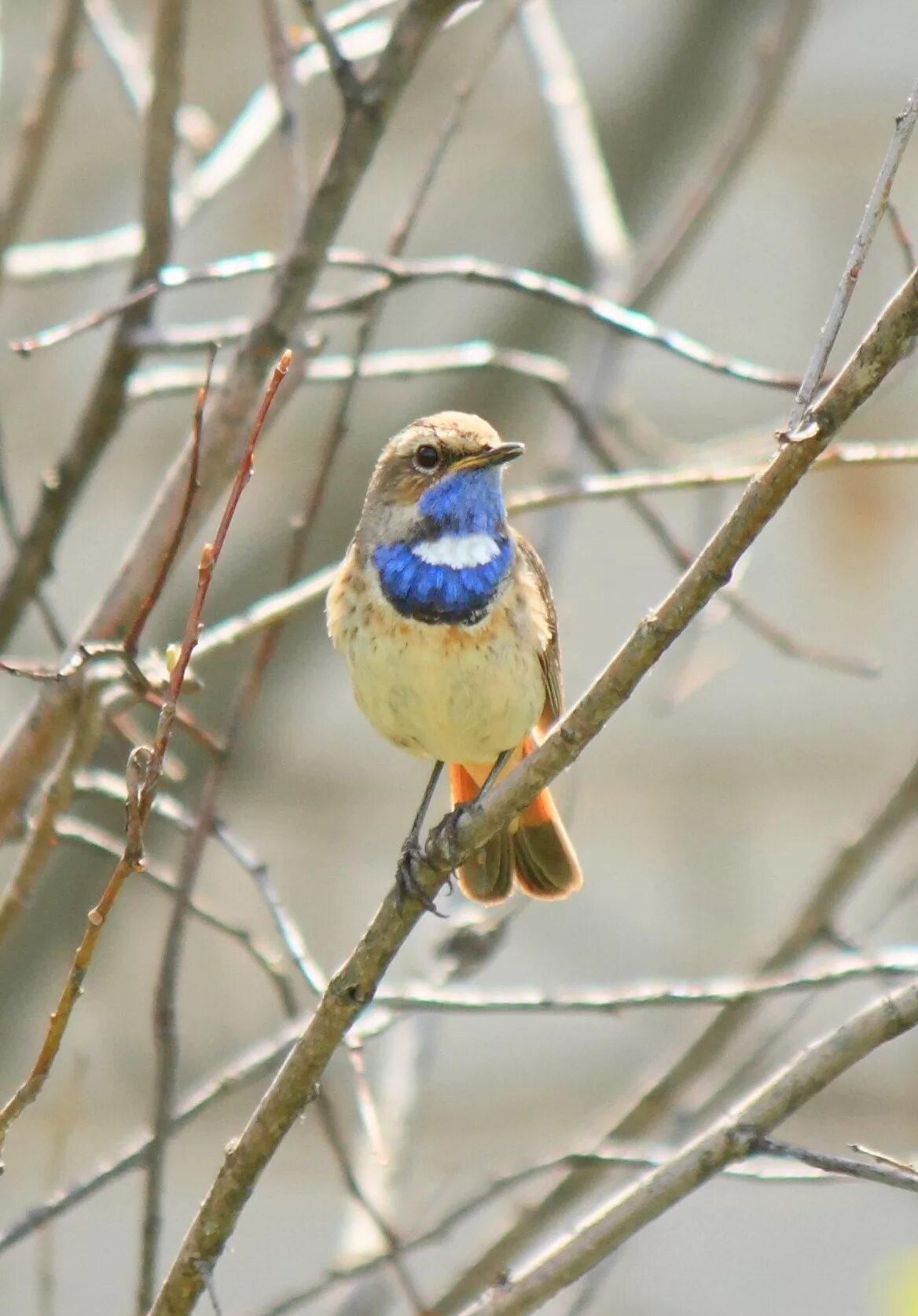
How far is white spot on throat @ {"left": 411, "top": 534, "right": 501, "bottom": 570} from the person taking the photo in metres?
3.42

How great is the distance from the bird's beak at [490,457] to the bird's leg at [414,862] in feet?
1.82

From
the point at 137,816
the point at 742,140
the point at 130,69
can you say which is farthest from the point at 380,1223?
the point at 130,69

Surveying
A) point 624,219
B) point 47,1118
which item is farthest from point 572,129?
point 47,1118

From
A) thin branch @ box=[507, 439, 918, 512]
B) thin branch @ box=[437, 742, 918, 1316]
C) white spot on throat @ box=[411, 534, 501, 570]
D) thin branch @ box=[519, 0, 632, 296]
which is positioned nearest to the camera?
thin branch @ box=[507, 439, 918, 512]

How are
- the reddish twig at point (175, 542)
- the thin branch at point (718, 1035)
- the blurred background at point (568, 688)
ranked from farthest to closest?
the blurred background at point (568, 688) < the thin branch at point (718, 1035) < the reddish twig at point (175, 542)

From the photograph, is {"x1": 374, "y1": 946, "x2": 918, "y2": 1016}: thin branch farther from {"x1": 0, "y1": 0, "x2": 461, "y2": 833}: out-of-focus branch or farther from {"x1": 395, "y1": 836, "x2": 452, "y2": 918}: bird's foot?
{"x1": 0, "y1": 0, "x2": 461, "y2": 833}: out-of-focus branch

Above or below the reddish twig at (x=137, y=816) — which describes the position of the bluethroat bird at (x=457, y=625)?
above

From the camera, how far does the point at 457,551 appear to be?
3432mm

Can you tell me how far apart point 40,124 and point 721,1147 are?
224 centimetres

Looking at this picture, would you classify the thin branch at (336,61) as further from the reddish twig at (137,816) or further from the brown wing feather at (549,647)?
the reddish twig at (137,816)

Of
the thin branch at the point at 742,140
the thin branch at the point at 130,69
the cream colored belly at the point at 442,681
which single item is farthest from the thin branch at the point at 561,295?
the thin branch at the point at 742,140

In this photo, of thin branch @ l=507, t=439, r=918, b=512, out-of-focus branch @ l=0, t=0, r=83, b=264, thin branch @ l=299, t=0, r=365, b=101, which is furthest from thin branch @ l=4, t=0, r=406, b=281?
thin branch @ l=507, t=439, r=918, b=512

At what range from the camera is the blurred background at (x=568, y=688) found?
22.6 ft

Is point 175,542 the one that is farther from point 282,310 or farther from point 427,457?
point 427,457
